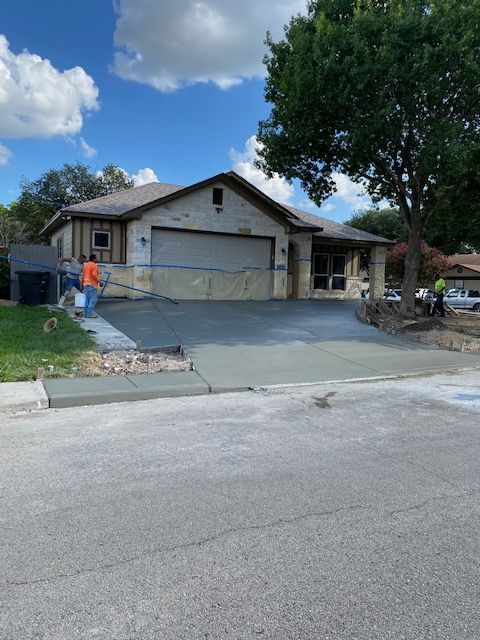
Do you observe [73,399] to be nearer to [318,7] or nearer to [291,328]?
[291,328]

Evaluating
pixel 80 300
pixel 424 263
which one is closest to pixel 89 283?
pixel 80 300

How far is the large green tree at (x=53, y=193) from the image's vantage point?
3774cm

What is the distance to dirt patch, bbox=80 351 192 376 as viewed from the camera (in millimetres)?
8422

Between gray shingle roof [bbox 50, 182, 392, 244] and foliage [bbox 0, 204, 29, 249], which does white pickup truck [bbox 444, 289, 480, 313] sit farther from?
foliage [bbox 0, 204, 29, 249]

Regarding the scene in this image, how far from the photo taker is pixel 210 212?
20.7 meters

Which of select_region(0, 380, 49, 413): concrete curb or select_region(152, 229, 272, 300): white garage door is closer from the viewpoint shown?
select_region(0, 380, 49, 413): concrete curb

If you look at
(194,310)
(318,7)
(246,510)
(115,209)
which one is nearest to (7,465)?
(246,510)

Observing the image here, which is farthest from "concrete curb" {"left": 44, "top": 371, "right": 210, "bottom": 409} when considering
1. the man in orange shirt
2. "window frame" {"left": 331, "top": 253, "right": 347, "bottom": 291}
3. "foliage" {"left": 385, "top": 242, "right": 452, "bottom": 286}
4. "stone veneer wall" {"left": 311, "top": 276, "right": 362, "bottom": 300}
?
"foliage" {"left": 385, "top": 242, "right": 452, "bottom": 286}

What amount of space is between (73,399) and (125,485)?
3.09 meters

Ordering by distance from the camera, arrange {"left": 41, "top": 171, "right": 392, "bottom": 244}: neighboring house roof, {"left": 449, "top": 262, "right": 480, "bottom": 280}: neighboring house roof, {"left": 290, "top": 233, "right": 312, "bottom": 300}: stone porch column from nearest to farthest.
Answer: {"left": 41, "top": 171, "right": 392, "bottom": 244}: neighboring house roof, {"left": 290, "top": 233, "right": 312, "bottom": 300}: stone porch column, {"left": 449, "top": 262, "right": 480, "bottom": 280}: neighboring house roof

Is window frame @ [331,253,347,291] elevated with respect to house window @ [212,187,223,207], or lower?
lower

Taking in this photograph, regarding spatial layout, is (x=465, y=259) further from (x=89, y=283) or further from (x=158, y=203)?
(x=89, y=283)

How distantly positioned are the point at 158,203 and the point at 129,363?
11655 mm

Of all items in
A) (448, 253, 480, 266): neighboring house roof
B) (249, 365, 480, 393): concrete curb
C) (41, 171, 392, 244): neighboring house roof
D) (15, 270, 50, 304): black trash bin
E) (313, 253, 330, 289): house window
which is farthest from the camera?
(448, 253, 480, 266): neighboring house roof
